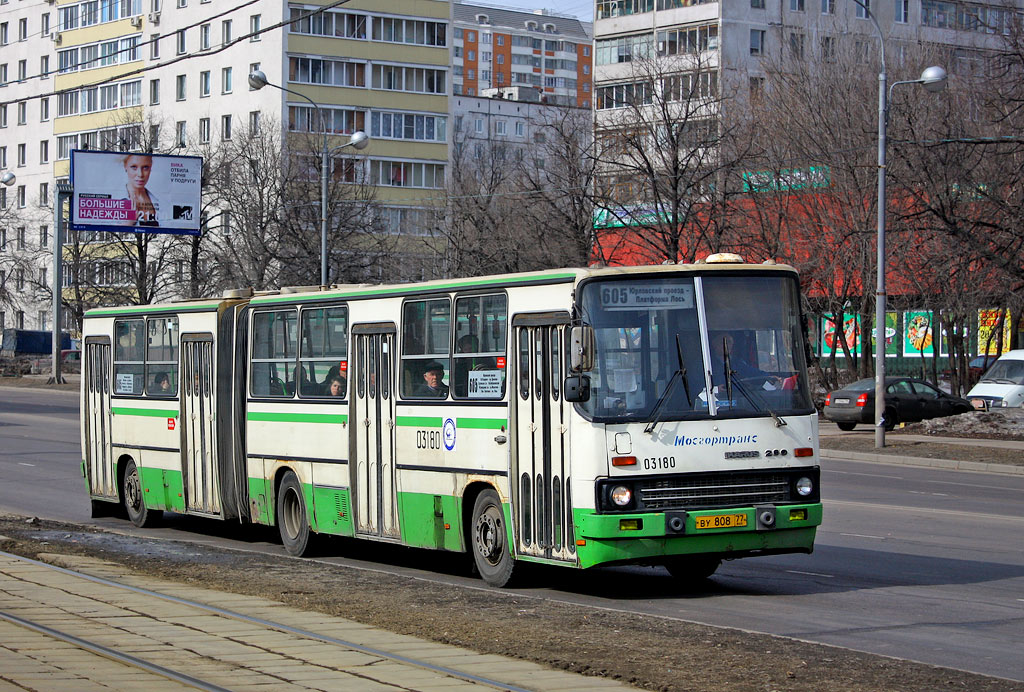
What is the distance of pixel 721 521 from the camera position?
11.5 metres

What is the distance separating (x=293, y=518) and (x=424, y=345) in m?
3.23

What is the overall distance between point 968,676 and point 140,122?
78443 mm

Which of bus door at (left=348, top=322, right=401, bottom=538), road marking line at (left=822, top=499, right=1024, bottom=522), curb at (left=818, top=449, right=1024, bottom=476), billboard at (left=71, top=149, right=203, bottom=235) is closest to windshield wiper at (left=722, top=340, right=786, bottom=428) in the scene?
bus door at (left=348, top=322, right=401, bottom=538)

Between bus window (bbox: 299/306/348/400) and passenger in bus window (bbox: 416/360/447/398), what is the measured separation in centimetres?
154

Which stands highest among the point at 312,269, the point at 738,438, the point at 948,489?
the point at 312,269

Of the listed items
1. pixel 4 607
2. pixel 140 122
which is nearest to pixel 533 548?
pixel 4 607

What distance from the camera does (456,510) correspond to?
1299 centimetres

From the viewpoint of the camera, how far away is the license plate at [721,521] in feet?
37.4

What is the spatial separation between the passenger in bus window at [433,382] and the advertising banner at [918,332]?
3328cm

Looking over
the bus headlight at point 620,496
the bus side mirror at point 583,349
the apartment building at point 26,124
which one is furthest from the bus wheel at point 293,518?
the apartment building at point 26,124

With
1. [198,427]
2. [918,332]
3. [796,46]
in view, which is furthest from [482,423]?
[918,332]

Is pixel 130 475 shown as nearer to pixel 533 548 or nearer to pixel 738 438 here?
pixel 533 548

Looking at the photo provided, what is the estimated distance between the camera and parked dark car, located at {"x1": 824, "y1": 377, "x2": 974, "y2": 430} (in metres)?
36.5

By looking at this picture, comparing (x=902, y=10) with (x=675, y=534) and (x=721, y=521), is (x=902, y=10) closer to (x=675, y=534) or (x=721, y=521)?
(x=721, y=521)
